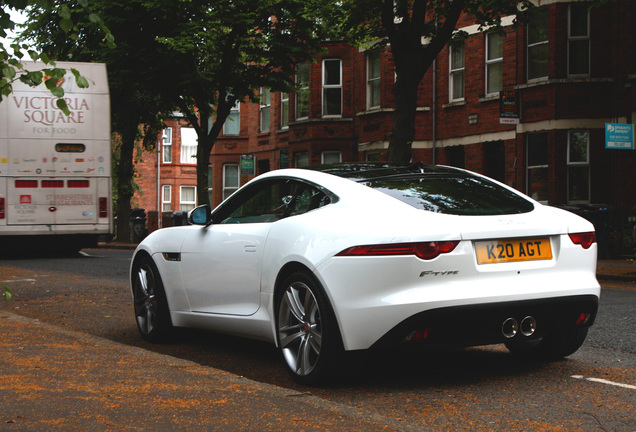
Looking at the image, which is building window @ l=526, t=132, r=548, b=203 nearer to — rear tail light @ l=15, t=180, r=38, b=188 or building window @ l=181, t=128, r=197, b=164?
rear tail light @ l=15, t=180, r=38, b=188

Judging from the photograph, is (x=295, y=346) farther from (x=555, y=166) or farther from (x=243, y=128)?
(x=243, y=128)

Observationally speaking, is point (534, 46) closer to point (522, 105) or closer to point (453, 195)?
point (522, 105)

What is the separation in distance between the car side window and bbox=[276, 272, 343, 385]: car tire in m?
0.60

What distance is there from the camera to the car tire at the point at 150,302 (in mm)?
7605

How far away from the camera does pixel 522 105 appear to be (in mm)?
25141

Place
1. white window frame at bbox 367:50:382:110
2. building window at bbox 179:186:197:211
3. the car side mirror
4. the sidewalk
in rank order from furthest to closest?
1. building window at bbox 179:186:197:211
2. white window frame at bbox 367:50:382:110
3. the car side mirror
4. the sidewalk

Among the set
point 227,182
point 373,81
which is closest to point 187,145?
point 227,182

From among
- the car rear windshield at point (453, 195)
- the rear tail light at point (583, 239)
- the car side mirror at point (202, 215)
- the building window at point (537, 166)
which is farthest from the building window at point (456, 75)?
the rear tail light at point (583, 239)

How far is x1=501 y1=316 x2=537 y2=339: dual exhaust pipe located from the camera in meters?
5.46

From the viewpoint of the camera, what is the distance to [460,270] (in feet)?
17.3

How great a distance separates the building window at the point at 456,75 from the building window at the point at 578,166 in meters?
4.92

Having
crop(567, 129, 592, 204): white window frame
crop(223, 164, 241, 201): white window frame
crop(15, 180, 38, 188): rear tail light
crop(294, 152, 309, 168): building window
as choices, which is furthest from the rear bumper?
crop(223, 164, 241, 201): white window frame

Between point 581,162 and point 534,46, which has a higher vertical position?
point 534,46

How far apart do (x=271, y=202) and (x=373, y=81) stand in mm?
25677
